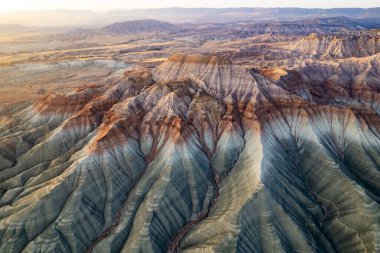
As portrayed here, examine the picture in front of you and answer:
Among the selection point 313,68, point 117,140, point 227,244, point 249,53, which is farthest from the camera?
point 249,53

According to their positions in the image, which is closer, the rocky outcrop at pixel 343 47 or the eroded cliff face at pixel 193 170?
the eroded cliff face at pixel 193 170

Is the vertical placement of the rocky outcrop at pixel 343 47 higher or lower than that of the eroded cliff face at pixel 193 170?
lower

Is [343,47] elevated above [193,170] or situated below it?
→ below

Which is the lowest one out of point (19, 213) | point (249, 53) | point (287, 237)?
point (249, 53)

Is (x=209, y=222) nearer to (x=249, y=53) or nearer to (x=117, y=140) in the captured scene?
(x=117, y=140)

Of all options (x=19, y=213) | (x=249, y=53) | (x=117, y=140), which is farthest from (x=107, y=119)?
(x=249, y=53)

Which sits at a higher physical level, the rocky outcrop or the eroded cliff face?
the eroded cliff face

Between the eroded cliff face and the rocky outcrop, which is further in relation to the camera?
the rocky outcrop

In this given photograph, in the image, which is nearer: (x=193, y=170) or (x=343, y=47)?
(x=193, y=170)
